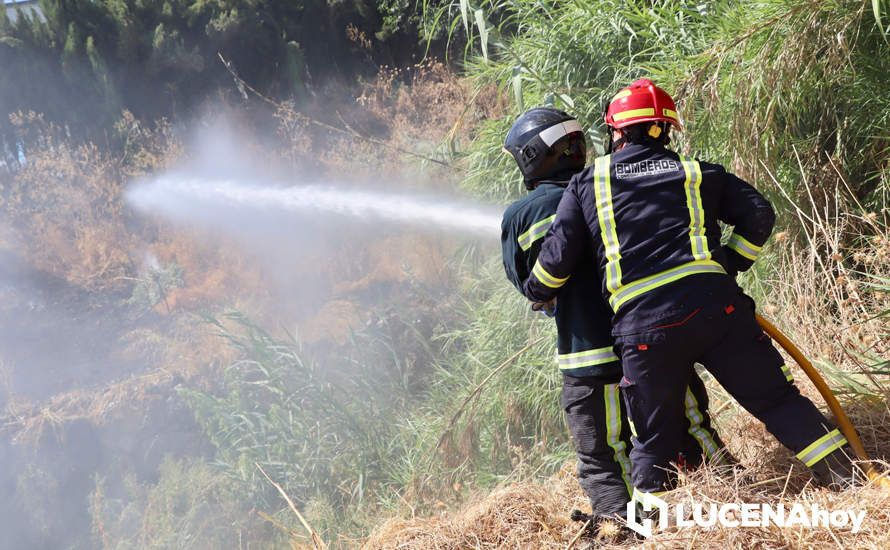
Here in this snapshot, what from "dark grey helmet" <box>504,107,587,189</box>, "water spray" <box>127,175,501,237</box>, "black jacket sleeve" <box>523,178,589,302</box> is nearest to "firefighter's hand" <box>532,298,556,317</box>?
"black jacket sleeve" <box>523,178,589,302</box>

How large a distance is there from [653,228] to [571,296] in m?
0.43

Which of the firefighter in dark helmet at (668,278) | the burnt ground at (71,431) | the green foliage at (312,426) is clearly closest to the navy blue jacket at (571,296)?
the firefighter in dark helmet at (668,278)

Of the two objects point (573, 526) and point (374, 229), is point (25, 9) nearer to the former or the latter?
point (374, 229)

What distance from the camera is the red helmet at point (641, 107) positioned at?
8.26ft

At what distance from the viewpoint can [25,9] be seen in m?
12.4

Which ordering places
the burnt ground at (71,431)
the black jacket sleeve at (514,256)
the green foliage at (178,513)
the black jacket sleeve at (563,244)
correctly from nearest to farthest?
the black jacket sleeve at (563,244), the black jacket sleeve at (514,256), the green foliage at (178,513), the burnt ground at (71,431)

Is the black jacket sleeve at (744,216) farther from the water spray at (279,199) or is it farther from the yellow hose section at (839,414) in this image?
the water spray at (279,199)

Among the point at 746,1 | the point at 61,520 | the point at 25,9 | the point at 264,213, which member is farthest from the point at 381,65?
the point at 746,1

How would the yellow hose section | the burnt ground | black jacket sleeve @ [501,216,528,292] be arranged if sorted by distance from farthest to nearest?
the burnt ground, black jacket sleeve @ [501,216,528,292], the yellow hose section

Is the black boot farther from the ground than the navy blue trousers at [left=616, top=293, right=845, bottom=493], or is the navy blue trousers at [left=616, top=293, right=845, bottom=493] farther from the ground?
the navy blue trousers at [left=616, top=293, right=845, bottom=493]

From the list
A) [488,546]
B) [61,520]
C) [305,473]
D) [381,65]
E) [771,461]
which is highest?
[381,65]

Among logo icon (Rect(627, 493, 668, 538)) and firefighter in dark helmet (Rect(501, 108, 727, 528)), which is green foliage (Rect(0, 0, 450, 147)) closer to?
firefighter in dark helmet (Rect(501, 108, 727, 528))

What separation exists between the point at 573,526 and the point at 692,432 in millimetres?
545

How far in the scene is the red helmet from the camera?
252 centimetres
